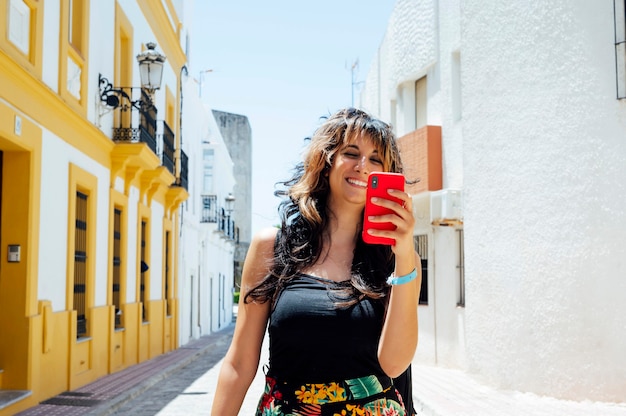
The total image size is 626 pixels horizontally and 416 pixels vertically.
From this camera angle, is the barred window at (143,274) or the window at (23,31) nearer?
the window at (23,31)

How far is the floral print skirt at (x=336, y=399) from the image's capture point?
2506mm

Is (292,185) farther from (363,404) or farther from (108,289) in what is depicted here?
(108,289)

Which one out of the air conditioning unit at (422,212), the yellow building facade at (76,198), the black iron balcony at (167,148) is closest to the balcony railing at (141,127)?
the yellow building facade at (76,198)

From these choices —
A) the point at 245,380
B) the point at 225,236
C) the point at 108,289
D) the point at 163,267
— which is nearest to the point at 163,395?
the point at 108,289

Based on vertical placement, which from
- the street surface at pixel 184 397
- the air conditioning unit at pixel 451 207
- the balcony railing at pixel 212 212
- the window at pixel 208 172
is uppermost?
the window at pixel 208 172

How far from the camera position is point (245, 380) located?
2770mm

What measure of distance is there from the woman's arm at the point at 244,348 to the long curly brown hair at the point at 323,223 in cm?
4

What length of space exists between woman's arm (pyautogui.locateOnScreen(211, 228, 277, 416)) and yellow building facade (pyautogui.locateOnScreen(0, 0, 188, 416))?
703 centimetres

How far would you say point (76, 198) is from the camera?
12.7m

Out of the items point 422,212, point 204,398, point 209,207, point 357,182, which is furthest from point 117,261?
point 209,207

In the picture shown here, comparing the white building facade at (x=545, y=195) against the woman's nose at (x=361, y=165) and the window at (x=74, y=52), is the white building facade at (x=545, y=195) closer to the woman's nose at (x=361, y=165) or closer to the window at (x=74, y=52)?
the window at (x=74, y=52)

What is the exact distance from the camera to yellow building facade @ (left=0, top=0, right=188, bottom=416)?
396 inches

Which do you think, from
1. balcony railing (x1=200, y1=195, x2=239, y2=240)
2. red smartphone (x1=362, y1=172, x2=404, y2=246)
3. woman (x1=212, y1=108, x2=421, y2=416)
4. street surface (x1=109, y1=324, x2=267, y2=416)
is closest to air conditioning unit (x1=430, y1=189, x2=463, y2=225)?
street surface (x1=109, y1=324, x2=267, y2=416)

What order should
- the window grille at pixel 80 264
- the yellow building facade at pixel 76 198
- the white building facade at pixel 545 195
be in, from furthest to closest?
the window grille at pixel 80 264 → the white building facade at pixel 545 195 → the yellow building facade at pixel 76 198
